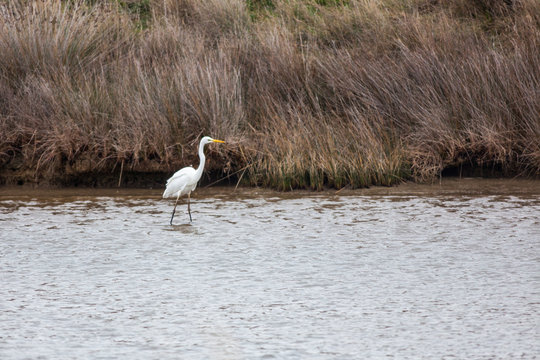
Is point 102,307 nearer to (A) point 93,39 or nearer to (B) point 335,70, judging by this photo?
(B) point 335,70

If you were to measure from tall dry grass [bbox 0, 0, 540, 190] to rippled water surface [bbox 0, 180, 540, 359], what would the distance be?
2.12 feet

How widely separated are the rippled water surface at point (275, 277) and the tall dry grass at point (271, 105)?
65cm

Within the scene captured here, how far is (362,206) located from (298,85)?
109 inches

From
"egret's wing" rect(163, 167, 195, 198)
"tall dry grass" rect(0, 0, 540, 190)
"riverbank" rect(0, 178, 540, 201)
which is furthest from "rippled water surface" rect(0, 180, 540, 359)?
"tall dry grass" rect(0, 0, 540, 190)

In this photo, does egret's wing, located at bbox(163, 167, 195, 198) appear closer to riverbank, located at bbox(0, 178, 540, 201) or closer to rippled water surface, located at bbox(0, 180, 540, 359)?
rippled water surface, located at bbox(0, 180, 540, 359)

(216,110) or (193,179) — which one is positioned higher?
(216,110)

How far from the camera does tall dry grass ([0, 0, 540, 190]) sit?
9.66 m

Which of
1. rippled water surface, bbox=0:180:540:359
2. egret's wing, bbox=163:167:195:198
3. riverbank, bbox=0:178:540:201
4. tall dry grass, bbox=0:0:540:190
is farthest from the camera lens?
tall dry grass, bbox=0:0:540:190

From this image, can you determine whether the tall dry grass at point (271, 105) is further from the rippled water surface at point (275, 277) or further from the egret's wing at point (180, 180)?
the egret's wing at point (180, 180)

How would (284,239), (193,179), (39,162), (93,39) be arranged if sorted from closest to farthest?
1. (284,239)
2. (193,179)
3. (39,162)
4. (93,39)

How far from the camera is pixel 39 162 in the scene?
32.0ft

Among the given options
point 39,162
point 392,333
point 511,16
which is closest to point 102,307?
point 392,333

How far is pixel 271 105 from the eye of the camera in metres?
10.1

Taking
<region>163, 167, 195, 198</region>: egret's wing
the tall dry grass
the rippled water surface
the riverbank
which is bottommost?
the rippled water surface
